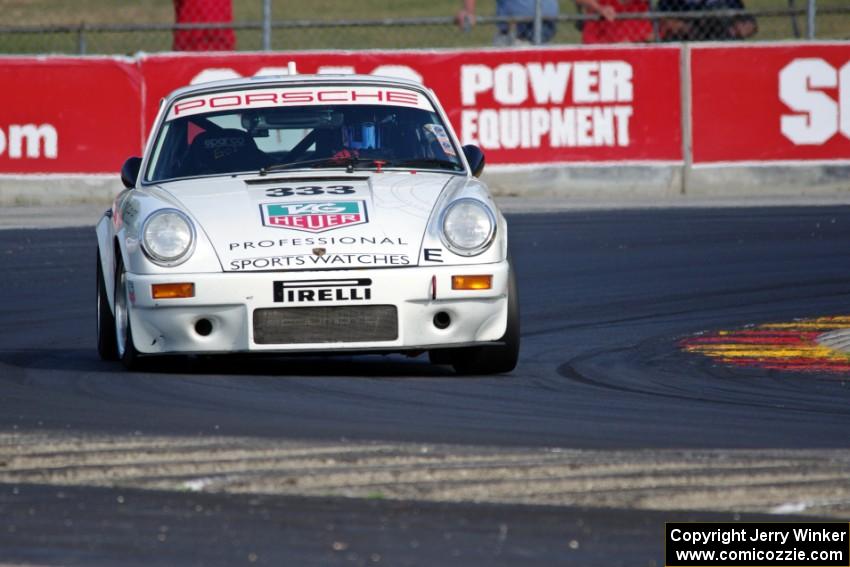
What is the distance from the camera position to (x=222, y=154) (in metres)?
8.59

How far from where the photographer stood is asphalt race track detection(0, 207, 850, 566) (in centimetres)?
476

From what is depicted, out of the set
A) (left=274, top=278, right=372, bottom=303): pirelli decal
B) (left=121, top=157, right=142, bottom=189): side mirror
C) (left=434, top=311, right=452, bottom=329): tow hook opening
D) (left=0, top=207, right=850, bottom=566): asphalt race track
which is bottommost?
(left=0, top=207, right=850, bottom=566): asphalt race track

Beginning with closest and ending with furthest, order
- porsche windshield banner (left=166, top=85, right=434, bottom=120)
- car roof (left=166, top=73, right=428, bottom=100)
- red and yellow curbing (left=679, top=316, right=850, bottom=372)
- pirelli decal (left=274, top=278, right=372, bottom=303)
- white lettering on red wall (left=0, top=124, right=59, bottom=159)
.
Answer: pirelli decal (left=274, top=278, right=372, bottom=303)
red and yellow curbing (left=679, top=316, right=850, bottom=372)
porsche windshield banner (left=166, top=85, right=434, bottom=120)
car roof (left=166, top=73, right=428, bottom=100)
white lettering on red wall (left=0, top=124, right=59, bottom=159)

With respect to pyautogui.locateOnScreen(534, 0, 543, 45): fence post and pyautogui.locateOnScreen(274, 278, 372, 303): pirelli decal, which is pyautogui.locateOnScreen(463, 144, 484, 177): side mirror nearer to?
pyautogui.locateOnScreen(274, 278, 372, 303): pirelli decal

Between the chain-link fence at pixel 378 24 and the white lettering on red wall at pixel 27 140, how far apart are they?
1.08 m

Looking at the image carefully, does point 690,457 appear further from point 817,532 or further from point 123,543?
point 123,543

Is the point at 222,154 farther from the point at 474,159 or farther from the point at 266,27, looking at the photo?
the point at 266,27

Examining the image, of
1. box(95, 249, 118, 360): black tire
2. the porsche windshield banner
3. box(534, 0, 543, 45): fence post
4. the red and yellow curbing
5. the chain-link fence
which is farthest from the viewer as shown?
the chain-link fence

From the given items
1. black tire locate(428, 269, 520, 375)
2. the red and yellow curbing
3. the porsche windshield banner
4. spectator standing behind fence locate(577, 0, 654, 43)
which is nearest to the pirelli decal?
black tire locate(428, 269, 520, 375)

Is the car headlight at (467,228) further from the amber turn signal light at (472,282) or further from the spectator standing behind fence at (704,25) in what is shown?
the spectator standing behind fence at (704,25)

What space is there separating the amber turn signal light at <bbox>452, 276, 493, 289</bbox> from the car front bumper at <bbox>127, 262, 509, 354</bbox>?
0.7 inches

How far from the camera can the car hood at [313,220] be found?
24.7 feet

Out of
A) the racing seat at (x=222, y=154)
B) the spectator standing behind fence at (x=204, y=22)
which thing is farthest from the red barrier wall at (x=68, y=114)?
the racing seat at (x=222, y=154)

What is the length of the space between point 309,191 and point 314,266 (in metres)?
0.57
